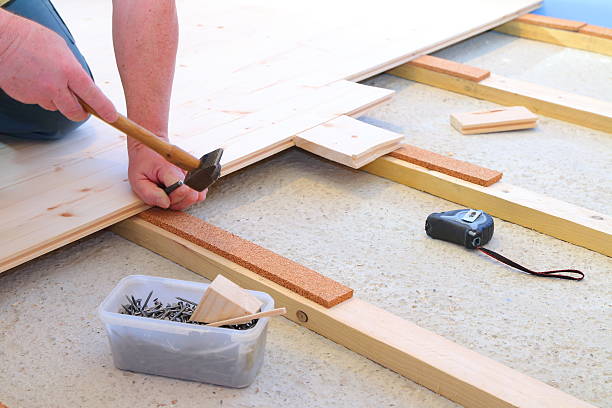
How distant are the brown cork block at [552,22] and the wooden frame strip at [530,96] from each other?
822mm

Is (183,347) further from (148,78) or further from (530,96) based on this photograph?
(530,96)

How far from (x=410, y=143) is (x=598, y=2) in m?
2.16

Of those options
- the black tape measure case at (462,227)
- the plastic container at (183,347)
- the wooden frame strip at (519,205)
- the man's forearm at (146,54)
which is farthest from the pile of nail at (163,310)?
the wooden frame strip at (519,205)

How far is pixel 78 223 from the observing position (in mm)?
1905

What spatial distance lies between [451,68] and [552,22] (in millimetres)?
967

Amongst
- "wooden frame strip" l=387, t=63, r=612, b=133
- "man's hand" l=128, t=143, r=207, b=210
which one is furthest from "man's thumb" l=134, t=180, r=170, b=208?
"wooden frame strip" l=387, t=63, r=612, b=133

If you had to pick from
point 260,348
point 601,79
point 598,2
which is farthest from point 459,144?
point 598,2

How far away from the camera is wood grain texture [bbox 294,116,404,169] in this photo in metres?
2.28

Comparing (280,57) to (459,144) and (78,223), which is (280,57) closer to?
(459,144)

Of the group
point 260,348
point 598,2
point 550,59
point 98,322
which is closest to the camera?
point 260,348

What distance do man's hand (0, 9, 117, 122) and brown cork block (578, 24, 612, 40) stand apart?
2.75 metres

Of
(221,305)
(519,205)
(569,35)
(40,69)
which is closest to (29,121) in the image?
(40,69)

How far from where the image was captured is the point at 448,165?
2.32 meters

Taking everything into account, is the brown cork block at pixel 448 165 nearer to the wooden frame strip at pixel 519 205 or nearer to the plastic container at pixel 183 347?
the wooden frame strip at pixel 519 205
